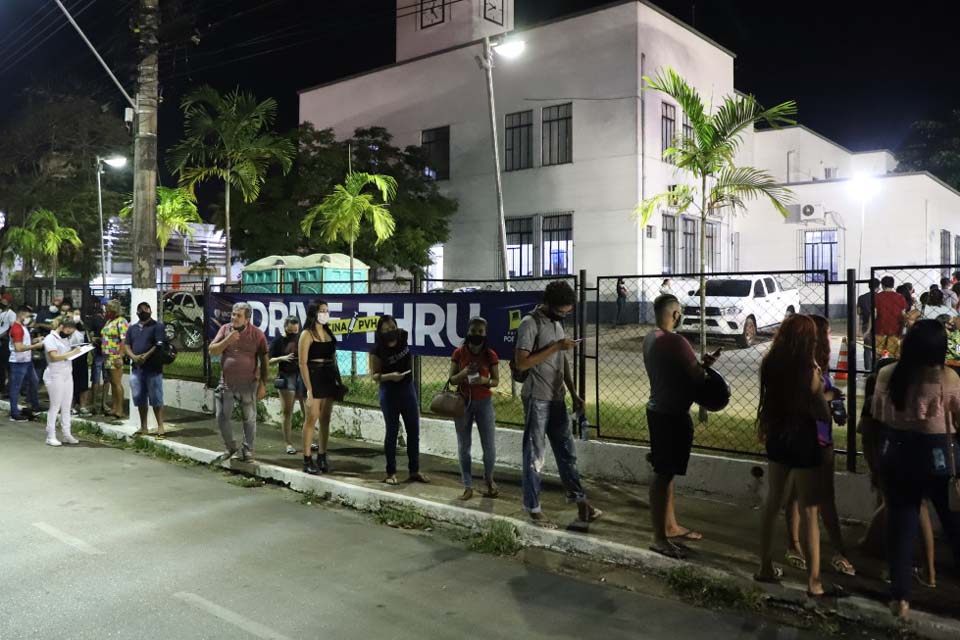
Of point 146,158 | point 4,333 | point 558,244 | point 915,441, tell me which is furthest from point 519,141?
point 915,441

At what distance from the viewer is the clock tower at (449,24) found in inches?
1177

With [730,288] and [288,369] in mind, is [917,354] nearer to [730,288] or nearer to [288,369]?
[288,369]

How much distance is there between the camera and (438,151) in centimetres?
3055

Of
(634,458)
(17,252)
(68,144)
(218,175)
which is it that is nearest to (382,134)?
(218,175)

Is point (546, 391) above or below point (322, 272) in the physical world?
below

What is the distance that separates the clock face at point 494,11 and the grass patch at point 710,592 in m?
29.0

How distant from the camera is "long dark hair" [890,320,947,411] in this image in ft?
14.0

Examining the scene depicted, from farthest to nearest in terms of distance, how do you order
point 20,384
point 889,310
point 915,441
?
point 20,384 → point 889,310 → point 915,441

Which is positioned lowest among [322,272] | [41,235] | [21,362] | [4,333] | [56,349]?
[21,362]

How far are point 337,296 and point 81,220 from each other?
2891 centimetres

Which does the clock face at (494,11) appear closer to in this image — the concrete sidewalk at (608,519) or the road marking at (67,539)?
the concrete sidewalk at (608,519)

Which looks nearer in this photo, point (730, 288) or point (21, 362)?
point (21, 362)

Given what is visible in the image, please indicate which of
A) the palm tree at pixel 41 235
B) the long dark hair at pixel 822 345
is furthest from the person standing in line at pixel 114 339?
the palm tree at pixel 41 235

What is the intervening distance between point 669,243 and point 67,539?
2357 centimetres
